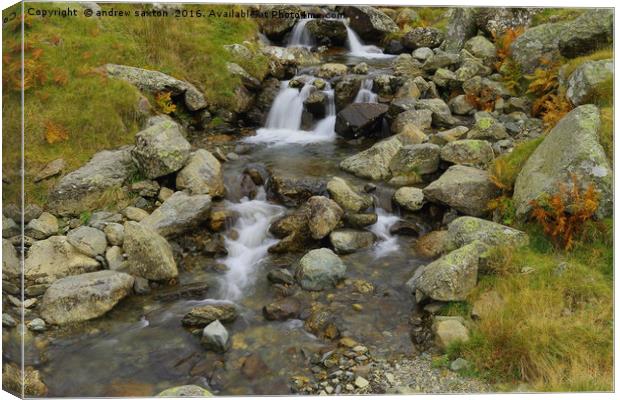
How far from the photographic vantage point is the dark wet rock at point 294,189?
10930 millimetres

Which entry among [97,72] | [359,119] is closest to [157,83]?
[97,72]

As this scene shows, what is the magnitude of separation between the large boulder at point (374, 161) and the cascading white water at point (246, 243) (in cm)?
211

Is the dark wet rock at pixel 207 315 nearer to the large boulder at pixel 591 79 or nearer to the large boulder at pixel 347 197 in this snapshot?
the large boulder at pixel 347 197

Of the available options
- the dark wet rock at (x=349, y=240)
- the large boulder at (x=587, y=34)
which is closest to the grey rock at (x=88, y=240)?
the dark wet rock at (x=349, y=240)

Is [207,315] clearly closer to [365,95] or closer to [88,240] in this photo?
[88,240]

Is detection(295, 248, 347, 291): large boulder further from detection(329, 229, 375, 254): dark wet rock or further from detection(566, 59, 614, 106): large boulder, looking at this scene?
detection(566, 59, 614, 106): large boulder

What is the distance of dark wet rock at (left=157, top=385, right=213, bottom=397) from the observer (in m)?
5.98

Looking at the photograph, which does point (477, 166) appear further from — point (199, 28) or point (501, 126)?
point (199, 28)

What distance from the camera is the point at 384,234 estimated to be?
396 inches

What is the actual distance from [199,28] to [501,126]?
28.6 ft

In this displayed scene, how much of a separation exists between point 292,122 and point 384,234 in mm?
5968

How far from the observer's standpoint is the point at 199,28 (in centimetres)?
1579

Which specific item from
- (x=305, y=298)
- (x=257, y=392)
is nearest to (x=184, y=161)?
(x=305, y=298)

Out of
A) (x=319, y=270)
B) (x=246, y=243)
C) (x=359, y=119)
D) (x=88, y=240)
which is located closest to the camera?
(x=319, y=270)
